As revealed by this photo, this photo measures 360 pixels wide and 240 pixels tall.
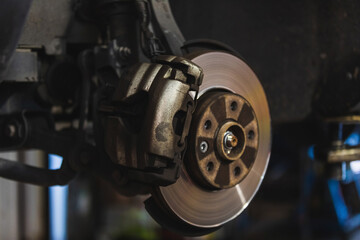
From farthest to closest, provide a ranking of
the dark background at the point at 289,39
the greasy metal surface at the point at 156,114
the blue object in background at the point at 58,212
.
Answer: the blue object in background at the point at 58,212
the dark background at the point at 289,39
the greasy metal surface at the point at 156,114

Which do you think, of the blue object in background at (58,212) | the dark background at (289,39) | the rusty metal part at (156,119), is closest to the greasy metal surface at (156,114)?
the rusty metal part at (156,119)

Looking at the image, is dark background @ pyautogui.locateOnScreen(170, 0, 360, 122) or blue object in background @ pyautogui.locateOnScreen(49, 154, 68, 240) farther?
blue object in background @ pyautogui.locateOnScreen(49, 154, 68, 240)

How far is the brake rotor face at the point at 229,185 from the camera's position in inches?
30.7

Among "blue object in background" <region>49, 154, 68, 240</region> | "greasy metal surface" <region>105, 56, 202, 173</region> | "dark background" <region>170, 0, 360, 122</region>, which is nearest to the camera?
"greasy metal surface" <region>105, 56, 202, 173</region>

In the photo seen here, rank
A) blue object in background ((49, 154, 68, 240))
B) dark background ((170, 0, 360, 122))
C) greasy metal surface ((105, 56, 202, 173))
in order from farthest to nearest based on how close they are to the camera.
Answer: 1. blue object in background ((49, 154, 68, 240))
2. dark background ((170, 0, 360, 122))
3. greasy metal surface ((105, 56, 202, 173))

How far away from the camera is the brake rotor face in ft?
2.56

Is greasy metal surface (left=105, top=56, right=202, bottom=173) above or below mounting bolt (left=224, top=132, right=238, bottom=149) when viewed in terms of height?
above

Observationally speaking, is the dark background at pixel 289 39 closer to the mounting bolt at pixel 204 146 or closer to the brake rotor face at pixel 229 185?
the brake rotor face at pixel 229 185

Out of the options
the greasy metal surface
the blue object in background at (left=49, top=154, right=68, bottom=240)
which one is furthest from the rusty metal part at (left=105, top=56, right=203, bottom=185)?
the blue object in background at (left=49, top=154, right=68, bottom=240)

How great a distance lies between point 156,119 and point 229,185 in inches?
7.4

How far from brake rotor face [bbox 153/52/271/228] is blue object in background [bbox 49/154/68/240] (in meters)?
2.22

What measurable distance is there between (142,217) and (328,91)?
221 cm

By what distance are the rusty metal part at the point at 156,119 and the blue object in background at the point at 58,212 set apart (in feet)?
7.60

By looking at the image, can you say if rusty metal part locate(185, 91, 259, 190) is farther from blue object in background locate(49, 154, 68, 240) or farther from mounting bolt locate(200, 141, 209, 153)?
blue object in background locate(49, 154, 68, 240)
